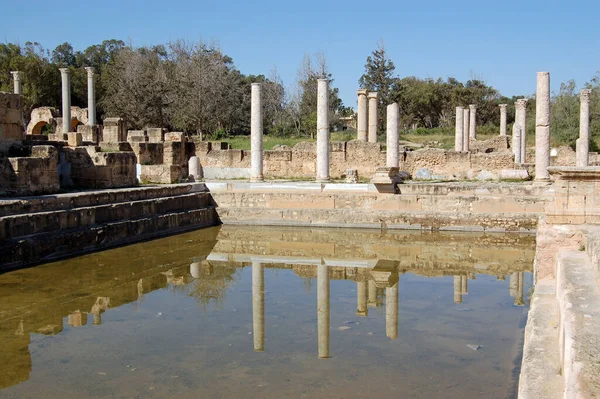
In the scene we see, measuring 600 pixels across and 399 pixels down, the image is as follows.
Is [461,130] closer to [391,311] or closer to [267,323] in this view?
[391,311]

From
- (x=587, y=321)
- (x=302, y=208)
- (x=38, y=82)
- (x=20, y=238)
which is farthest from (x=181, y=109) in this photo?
(x=587, y=321)

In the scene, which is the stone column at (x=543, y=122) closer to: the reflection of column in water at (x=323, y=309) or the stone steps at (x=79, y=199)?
the reflection of column in water at (x=323, y=309)

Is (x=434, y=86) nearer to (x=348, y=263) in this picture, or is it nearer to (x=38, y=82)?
(x=38, y=82)

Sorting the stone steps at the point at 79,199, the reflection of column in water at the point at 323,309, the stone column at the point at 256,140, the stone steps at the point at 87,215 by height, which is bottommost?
the reflection of column in water at the point at 323,309

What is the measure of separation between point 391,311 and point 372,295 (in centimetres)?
94

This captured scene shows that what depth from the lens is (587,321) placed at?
13.8 feet

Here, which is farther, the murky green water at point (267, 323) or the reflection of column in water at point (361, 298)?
the reflection of column in water at point (361, 298)

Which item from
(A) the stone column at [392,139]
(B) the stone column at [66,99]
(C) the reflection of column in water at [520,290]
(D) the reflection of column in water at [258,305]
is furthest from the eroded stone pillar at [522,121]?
(B) the stone column at [66,99]

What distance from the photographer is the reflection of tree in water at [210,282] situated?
363 inches

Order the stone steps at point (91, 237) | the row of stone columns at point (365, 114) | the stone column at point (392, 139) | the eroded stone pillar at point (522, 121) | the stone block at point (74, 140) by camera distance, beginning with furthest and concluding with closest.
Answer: the eroded stone pillar at point (522, 121)
the row of stone columns at point (365, 114)
the stone block at point (74, 140)
the stone column at point (392, 139)
the stone steps at point (91, 237)

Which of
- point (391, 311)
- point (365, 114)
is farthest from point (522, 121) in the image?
point (391, 311)

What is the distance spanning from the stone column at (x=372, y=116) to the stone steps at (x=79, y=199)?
36.6ft

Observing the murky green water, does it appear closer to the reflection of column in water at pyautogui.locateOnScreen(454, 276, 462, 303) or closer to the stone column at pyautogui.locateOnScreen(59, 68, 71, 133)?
the reflection of column in water at pyautogui.locateOnScreen(454, 276, 462, 303)

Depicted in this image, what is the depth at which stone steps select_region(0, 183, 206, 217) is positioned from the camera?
38.2 ft
